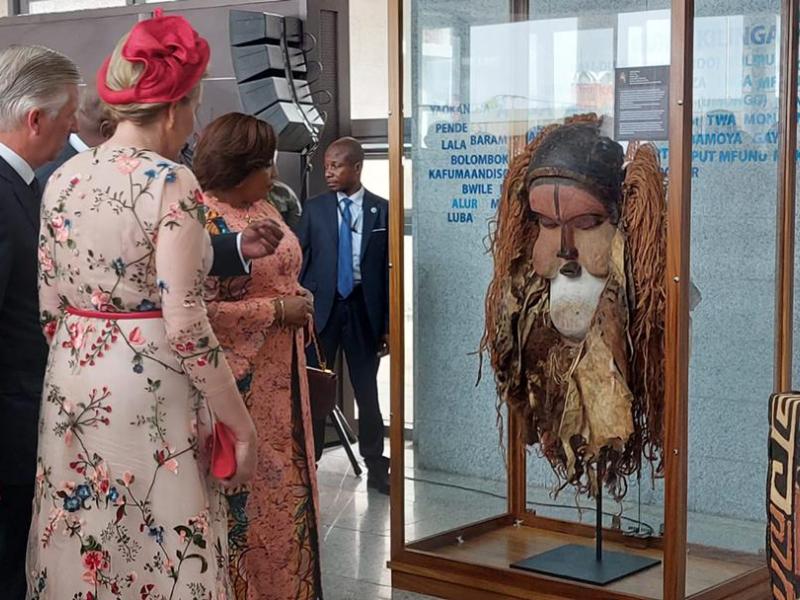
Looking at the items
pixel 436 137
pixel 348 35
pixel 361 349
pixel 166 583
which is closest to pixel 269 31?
pixel 348 35

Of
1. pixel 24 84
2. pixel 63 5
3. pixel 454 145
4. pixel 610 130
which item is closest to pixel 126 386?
pixel 24 84

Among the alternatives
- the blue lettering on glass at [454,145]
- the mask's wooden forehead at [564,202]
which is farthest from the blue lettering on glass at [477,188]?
the mask's wooden forehead at [564,202]

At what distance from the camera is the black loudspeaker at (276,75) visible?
6410mm

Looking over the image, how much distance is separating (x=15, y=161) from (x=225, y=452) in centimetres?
81

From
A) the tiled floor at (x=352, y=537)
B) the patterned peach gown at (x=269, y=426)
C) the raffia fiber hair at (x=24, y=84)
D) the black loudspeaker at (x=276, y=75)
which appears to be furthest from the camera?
the black loudspeaker at (x=276, y=75)

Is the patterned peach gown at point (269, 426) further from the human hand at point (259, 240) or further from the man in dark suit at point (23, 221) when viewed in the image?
the man in dark suit at point (23, 221)

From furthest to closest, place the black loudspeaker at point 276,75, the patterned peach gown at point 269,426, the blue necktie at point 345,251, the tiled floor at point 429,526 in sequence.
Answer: the black loudspeaker at point 276,75
the blue necktie at point 345,251
the tiled floor at point 429,526
the patterned peach gown at point 269,426

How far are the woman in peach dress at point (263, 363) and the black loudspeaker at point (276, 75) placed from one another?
2919mm

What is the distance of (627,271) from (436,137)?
2.94ft

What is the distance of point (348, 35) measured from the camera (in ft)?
23.0

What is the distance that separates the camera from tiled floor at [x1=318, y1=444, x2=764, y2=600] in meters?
3.96

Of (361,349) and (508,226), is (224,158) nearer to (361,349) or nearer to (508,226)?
(508,226)

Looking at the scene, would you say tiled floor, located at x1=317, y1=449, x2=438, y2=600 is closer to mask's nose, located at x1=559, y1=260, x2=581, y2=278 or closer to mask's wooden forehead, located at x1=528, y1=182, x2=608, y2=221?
mask's nose, located at x1=559, y1=260, x2=581, y2=278

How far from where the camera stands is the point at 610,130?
152 inches
